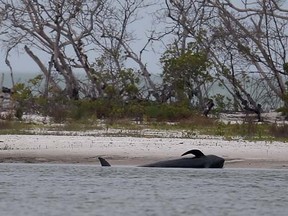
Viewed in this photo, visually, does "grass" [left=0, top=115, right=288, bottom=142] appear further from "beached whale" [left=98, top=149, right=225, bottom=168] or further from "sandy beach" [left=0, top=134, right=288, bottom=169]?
"beached whale" [left=98, top=149, right=225, bottom=168]

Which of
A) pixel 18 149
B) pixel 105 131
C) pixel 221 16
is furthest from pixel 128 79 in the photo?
pixel 18 149

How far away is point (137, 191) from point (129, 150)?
392cm

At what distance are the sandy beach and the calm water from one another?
1.88 feet

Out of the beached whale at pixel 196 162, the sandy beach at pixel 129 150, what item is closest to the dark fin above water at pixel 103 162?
the beached whale at pixel 196 162

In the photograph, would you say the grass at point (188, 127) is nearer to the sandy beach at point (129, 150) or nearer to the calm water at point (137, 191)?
the sandy beach at point (129, 150)

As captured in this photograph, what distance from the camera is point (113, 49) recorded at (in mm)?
33344

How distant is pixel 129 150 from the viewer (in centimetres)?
1902

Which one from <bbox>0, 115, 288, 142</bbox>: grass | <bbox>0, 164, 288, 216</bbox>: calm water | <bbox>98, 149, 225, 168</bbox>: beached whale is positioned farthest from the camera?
<bbox>0, 115, 288, 142</bbox>: grass

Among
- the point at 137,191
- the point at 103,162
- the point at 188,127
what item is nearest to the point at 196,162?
the point at 103,162

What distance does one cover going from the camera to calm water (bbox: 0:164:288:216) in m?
13.2

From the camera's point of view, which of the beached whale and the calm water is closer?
the calm water

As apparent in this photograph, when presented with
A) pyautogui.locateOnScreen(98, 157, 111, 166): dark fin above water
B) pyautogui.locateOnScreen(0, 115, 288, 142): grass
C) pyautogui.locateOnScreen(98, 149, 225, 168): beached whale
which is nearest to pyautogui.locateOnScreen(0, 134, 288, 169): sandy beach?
pyautogui.locateOnScreen(98, 149, 225, 168): beached whale

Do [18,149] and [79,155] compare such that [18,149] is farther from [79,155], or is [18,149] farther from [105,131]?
[105,131]

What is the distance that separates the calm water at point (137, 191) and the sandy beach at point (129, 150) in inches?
22.5
